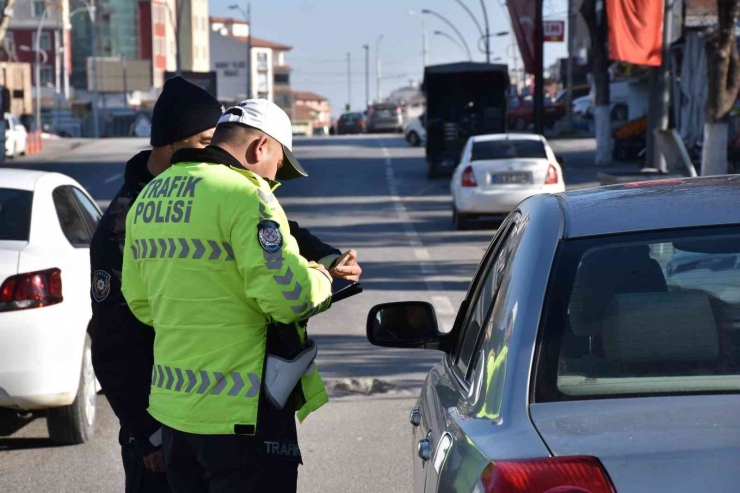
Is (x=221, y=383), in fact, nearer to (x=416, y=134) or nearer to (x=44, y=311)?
(x=44, y=311)

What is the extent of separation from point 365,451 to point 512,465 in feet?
14.5

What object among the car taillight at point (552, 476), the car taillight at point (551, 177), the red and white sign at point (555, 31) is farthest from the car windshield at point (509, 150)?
the red and white sign at point (555, 31)

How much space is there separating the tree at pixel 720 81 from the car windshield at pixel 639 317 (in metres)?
15.7

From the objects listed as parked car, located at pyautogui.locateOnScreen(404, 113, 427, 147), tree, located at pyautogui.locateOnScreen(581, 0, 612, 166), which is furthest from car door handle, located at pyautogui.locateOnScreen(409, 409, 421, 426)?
parked car, located at pyautogui.locateOnScreen(404, 113, 427, 147)

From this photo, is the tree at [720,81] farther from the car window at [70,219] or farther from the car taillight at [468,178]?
the car window at [70,219]

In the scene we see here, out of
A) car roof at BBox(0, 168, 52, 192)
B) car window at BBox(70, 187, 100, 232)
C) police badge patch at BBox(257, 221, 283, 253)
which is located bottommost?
car window at BBox(70, 187, 100, 232)

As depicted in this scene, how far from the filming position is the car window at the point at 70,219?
7.20 m

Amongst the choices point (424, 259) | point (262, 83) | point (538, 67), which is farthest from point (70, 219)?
point (262, 83)

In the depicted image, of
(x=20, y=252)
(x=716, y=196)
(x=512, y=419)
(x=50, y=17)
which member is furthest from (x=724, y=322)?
(x=50, y=17)

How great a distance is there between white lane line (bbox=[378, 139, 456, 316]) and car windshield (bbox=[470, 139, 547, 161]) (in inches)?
65.4

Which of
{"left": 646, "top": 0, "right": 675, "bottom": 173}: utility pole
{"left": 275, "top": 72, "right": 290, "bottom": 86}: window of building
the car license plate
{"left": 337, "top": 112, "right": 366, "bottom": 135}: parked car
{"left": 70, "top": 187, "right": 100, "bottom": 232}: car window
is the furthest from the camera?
{"left": 275, "top": 72, "right": 290, "bottom": 86}: window of building

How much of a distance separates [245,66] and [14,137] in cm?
9616

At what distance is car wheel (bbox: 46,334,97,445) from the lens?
6730 mm

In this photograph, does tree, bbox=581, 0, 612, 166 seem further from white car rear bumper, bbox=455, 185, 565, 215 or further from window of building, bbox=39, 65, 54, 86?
window of building, bbox=39, 65, 54, 86
